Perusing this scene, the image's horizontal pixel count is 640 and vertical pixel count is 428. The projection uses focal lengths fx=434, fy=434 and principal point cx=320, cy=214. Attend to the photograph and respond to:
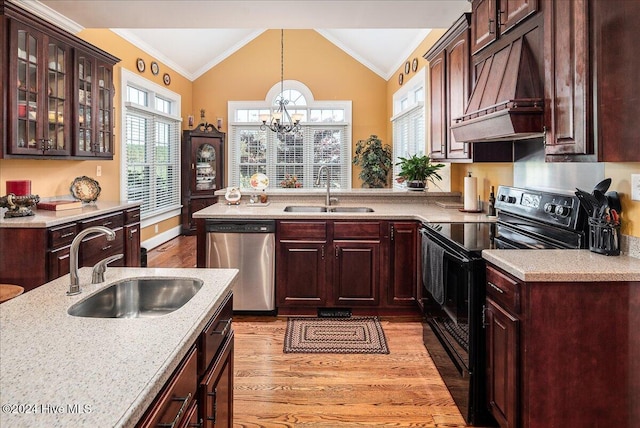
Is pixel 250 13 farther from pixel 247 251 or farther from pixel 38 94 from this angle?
pixel 247 251

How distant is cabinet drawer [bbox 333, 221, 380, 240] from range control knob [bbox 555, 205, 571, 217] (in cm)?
162

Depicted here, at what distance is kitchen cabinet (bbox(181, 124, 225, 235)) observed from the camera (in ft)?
26.6

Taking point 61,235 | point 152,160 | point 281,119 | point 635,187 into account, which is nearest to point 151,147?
point 152,160

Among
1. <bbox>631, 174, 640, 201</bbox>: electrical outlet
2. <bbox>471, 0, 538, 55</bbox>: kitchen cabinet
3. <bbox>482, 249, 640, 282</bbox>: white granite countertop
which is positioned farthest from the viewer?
<bbox>471, 0, 538, 55</bbox>: kitchen cabinet

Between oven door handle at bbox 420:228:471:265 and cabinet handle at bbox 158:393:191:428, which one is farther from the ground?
oven door handle at bbox 420:228:471:265

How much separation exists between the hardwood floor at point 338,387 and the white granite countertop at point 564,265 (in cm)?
93

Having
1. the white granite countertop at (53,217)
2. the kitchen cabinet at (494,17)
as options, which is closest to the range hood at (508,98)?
the kitchen cabinet at (494,17)

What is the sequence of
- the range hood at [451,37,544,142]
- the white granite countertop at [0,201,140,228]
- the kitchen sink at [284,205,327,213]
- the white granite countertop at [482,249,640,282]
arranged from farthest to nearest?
the kitchen sink at [284,205,327,213] → the white granite countertop at [0,201,140,228] → the range hood at [451,37,544,142] → the white granite countertop at [482,249,640,282]

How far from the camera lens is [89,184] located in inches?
180

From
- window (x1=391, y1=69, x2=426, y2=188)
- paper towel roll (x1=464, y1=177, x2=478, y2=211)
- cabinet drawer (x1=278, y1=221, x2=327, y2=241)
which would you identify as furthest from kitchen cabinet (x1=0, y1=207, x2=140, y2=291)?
window (x1=391, y1=69, x2=426, y2=188)

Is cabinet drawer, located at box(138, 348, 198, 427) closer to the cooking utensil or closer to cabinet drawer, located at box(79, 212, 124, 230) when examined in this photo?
the cooking utensil

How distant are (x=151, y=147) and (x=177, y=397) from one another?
21.4 feet

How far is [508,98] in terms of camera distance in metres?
2.41

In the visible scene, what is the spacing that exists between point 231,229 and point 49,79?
1990 millimetres
